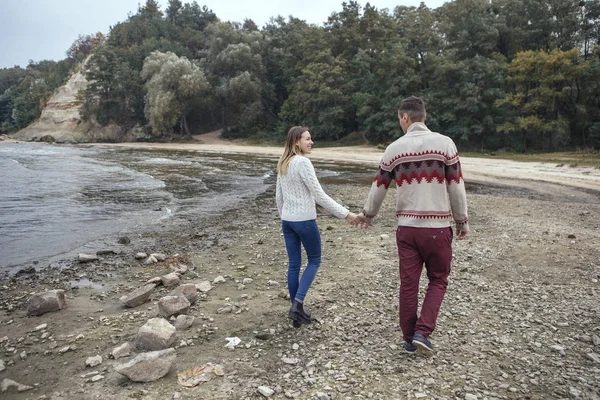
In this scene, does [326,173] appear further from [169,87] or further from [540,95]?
[169,87]

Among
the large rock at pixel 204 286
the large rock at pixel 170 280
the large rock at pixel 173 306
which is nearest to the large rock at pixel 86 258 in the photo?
the large rock at pixel 170 280

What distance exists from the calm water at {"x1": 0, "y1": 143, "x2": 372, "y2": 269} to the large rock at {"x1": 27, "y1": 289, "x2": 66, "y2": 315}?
126 inches

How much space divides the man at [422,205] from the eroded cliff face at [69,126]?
62214 mm

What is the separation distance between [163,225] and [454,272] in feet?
24.7

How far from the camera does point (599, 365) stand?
367cm

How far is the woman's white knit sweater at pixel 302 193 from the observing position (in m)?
4.30

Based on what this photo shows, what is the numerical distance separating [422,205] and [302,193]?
129cm

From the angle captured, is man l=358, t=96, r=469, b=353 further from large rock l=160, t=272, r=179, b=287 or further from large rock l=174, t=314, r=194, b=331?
large rock l=160, t=272, r=179, b=287

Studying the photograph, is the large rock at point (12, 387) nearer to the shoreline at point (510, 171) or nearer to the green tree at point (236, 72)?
the shoreline at point (510, 171)

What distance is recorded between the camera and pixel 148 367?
→ 3553mm

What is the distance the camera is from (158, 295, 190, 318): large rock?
4.84m

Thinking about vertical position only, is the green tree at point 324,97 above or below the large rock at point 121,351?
above

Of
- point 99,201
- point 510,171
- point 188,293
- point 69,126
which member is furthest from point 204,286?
point 69,126

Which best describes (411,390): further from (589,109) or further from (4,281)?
(589,109)
